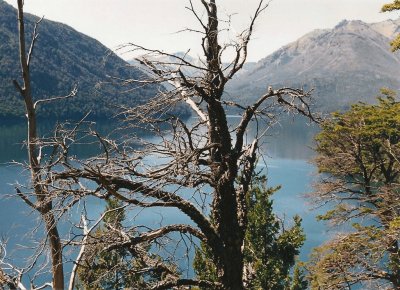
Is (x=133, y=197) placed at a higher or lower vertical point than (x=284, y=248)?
lower

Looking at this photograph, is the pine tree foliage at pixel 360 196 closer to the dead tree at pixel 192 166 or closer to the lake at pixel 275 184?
the lake at pixel 275 184

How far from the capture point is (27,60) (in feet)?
19.4

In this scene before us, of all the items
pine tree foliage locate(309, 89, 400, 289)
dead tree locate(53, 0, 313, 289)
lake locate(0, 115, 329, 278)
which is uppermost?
lake locate(0, 115, 329, 278)

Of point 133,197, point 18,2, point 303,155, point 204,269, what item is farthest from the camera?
point 303,155

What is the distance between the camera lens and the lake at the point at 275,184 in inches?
1732

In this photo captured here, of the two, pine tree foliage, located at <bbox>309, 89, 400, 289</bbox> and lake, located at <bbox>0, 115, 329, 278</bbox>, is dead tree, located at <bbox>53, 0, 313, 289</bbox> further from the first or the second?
pine tree foliage, located at <bbox>309, 89, 400, 289</bbox>

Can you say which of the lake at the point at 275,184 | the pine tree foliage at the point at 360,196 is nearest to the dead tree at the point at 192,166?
the lake at the point at 275,184

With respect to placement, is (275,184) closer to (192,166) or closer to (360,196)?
Answer: (360,196)

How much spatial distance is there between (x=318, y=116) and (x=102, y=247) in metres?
3.23

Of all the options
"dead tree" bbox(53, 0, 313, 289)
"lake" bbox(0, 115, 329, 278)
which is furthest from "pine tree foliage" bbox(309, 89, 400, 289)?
"dead tree" bbox(53, 0, 313, 289)

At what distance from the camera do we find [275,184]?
236 ft

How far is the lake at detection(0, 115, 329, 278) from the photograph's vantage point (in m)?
44.0

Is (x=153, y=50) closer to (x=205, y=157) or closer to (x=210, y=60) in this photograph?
(x=210, y=60)

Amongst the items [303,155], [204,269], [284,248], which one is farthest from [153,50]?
[303,155]
